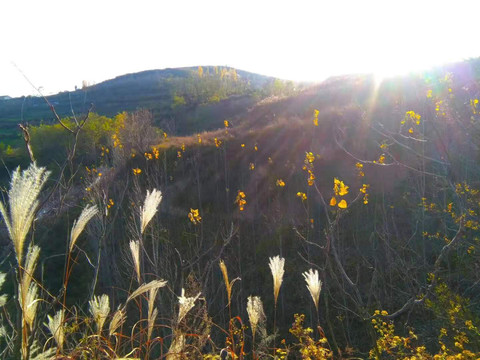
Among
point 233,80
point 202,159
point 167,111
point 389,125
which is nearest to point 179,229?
point 202,159

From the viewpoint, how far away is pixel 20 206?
1.09 meters

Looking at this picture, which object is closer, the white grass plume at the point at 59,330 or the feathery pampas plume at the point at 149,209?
the white grass plume at the point at 59,330

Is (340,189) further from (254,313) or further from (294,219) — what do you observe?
(294,219)

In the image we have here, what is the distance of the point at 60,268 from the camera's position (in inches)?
606

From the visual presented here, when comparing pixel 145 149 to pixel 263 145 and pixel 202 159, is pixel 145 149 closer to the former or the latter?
pixel 202 159

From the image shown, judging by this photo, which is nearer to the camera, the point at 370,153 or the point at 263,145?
the point at 370,153

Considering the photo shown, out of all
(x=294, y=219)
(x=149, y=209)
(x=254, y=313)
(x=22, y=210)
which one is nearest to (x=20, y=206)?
(x=22, y=210)

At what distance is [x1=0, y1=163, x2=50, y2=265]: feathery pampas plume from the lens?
1.09 meters

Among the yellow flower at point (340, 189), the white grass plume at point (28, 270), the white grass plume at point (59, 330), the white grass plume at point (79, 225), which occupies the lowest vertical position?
the yellow flower at point (340, 189)

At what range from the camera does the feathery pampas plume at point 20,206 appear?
109cm

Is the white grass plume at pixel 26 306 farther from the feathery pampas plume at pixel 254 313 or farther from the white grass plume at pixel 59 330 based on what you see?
the feathery pampas plume at pixel 254 313

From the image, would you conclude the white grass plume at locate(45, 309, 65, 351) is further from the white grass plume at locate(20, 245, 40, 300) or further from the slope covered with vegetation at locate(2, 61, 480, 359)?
the slope covered with vegetation at locate(2, 61, 480, 359)

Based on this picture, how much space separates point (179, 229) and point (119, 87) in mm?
78243

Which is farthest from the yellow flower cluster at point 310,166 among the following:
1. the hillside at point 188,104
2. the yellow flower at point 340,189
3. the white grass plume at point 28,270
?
the hillside at point 188,104
